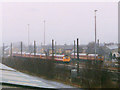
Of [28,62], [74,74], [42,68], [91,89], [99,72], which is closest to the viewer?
[91,89]

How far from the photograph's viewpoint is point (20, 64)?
6.75 metres

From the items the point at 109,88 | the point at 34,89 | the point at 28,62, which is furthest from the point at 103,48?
the point at 34,89

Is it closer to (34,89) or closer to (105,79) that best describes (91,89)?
(105,79)

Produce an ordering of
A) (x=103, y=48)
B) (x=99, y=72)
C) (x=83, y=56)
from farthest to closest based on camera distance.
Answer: (x=103, y=48) < (x=83, y=56) < (x=99, y=72)

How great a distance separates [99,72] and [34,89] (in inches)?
122

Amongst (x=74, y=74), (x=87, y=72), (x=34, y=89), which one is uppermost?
(x=34, y=89)

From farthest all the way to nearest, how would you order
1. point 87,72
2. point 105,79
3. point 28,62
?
point 28,62
point 87,72
point 105,79

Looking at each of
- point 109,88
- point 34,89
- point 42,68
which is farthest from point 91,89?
point 42,68

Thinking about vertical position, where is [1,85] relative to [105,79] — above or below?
above

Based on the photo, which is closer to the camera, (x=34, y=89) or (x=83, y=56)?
(x=34, y=89)

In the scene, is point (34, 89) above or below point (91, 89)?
above

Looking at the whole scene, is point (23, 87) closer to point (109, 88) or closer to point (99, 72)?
point (109, 88)

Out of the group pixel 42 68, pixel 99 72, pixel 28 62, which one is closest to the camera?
pixel 99 72

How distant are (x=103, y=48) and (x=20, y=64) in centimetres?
1235
